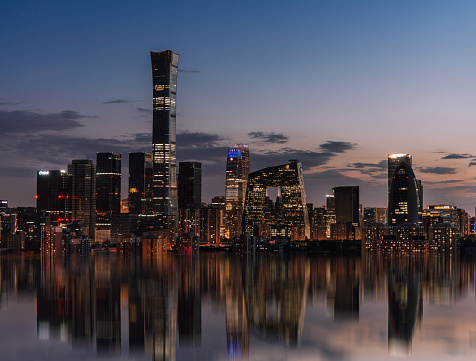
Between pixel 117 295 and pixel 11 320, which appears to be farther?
pixel 117 295

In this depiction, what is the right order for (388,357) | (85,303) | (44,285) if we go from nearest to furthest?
(388,357)
(85,303)
(44,285)

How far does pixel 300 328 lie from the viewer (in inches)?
1858

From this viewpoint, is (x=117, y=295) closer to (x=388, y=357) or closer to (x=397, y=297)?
(x=397, y=297)

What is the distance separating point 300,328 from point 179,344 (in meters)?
10.3

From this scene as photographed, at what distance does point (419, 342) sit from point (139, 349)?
1722 cm

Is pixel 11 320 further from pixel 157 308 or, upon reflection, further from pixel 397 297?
pixel 397 297

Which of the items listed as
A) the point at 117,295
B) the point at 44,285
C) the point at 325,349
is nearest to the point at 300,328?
the point at 325,349

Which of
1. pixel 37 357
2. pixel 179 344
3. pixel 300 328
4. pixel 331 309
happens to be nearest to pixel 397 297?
pixel 331 309

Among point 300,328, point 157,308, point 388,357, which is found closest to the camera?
point 388,357

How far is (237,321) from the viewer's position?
50.4 m

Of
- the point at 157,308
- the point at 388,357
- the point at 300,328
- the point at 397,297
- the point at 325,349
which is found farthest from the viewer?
the point at 397,297

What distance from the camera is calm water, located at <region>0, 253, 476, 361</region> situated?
128 ft

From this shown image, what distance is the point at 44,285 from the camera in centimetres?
8425

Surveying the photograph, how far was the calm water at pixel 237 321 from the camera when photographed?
3900 centimetres
